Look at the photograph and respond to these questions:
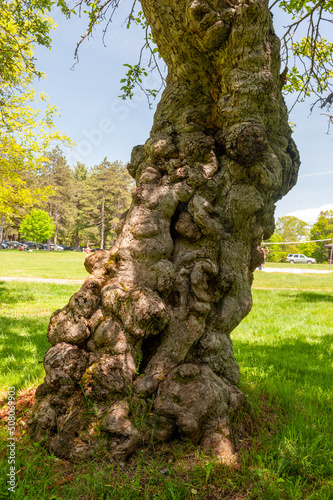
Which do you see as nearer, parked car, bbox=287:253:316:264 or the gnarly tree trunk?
the gnarly tree trunk

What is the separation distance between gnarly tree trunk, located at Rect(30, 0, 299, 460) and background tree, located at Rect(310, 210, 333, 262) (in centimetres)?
4898

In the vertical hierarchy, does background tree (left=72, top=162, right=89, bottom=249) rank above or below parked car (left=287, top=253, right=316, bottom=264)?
above

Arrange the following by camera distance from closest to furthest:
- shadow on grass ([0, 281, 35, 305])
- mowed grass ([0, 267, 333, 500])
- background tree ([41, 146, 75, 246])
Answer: mowed grass ([0, 267, 333, 500])
shadow on grass ([0, 281, 35, 305])
background tree ([41, 146, 75, 246])

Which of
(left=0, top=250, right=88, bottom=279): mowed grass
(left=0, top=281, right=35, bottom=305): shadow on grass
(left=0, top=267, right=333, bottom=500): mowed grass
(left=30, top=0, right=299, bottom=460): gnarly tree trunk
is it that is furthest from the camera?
(left=0, top=250, right=88, bottom=279): mowed grass

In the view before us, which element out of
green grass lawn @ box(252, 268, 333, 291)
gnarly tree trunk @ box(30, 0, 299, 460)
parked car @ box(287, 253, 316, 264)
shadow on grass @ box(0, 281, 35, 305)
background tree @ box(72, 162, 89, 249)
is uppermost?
background tree @ box(72, 162, 89, 249)

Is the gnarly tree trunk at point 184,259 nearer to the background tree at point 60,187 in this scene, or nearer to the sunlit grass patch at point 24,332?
the sunlit grass patch at point 24,332

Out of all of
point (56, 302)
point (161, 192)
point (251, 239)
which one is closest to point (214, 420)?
point (251, 239)

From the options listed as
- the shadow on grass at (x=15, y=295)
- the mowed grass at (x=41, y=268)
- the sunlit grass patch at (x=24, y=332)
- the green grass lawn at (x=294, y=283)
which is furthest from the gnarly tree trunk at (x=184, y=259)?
the mowed grass at (x=41, y=268)

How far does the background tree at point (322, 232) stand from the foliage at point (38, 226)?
4210cm

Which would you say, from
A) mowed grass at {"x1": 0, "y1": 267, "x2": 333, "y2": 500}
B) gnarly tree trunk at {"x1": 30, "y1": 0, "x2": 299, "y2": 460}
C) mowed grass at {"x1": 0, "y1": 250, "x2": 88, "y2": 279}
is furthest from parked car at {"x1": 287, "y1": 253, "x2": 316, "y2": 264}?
gnarly tree trunk at {"x1": 30, "y1": 0, "x2": 299, "y2": 460}

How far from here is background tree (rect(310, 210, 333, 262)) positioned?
4853cm

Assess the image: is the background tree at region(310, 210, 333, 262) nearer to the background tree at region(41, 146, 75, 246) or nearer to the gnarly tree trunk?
the background tree at region(41, 146, 75, 246)

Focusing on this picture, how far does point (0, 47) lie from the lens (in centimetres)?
813

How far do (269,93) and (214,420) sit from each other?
2.92 meters
